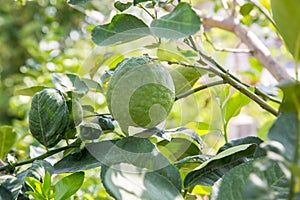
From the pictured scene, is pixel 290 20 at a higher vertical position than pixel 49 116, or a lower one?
higher

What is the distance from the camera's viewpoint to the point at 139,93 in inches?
14.3

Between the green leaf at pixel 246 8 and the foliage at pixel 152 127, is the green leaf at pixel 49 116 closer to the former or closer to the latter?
the foliage at pixel 152 127

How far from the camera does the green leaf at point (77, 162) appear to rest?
38 centimetres

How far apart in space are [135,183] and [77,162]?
0.12 m

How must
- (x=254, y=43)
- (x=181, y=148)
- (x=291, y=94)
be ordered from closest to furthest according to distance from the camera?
(x=291, y=94), (x=181, y=148), (x=254, y=43)

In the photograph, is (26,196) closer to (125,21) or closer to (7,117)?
(125,21)

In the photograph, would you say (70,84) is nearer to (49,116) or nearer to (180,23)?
(49,116)

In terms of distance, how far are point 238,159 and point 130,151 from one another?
0.08 metres

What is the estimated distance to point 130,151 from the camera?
33cm

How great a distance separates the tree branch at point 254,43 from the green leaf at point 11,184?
416mm

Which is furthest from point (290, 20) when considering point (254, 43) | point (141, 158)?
point (254, 43)

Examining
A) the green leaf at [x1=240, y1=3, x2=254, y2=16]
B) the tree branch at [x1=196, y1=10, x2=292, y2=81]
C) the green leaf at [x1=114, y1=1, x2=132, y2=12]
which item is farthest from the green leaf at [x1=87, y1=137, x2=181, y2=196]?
the green leaf at [x1=240, y1=3, x2=254, y2=16]

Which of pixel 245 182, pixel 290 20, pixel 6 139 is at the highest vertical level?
pixel 290 20

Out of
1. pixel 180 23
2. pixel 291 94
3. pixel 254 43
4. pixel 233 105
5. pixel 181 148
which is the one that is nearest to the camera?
pixel 291 94
